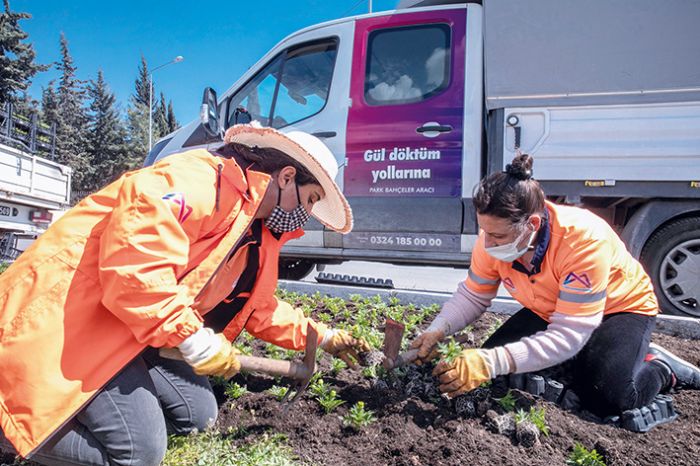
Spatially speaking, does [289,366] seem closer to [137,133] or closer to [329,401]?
[329,401]

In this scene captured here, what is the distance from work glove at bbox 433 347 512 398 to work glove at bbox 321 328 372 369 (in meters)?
0.52

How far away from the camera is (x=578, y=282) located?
2350mm

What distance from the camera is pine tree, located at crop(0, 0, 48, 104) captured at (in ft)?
92.6

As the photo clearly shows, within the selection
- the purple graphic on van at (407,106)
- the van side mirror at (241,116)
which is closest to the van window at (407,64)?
the purple graphic on van at (407,106)

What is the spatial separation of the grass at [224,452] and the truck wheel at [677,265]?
3667 millimetres

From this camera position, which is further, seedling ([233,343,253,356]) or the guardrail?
the guardrail

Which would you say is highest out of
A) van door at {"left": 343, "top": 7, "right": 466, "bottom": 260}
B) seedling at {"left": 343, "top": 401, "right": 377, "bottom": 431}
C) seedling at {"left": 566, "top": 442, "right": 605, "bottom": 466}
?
van door at {"left": 343, "top": 7, "right": 466, "bottom": 260}

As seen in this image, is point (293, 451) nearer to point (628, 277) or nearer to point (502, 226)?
point (502, 226)

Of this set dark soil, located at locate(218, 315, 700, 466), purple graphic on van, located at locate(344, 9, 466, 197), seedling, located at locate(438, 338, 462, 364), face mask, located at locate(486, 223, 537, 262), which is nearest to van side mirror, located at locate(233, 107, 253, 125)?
purple graphic on van, located at locate(344, 9, 466, 197)

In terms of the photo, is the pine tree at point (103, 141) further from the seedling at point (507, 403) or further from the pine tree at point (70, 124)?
the seedling at point (507, 403)

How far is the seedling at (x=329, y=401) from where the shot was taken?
2.43 m

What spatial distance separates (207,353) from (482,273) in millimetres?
1679

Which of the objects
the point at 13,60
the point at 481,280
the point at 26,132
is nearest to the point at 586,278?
the point at 481,280

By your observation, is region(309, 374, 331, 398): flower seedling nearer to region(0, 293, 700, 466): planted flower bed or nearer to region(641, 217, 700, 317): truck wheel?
region(0, 293, 700, 466): planted flower bed
